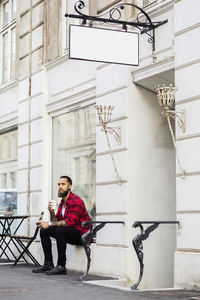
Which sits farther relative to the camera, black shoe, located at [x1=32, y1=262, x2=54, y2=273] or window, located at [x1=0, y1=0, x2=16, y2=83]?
window, located at [x1=0, y1=0, x2=16, y2=83]

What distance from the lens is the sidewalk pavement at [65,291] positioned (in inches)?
297

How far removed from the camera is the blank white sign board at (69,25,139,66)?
8.78 m

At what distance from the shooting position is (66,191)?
1090 cm

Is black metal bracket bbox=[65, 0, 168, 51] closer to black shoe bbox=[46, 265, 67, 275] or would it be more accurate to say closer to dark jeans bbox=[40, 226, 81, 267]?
dark jeans bbox=[40, 226, 81, 267]

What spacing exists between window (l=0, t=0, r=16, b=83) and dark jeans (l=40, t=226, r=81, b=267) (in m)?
5.81

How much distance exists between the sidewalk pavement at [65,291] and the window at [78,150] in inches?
89.5

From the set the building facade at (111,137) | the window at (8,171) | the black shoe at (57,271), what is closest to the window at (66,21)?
the building facade at (111,137)

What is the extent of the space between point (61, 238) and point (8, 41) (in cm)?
700

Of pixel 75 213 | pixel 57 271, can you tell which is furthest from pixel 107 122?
pixel 57 271

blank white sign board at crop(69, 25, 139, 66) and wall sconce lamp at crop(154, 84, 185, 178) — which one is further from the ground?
blank white sign board at crop(69, 25, 139, 66)

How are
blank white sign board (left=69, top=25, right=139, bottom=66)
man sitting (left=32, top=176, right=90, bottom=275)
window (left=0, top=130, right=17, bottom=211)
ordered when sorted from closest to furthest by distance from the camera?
blank white sign board (left=69, top=25, right=139, bottom=66)
man sitting (left=32, top=176, right=90, bottom=275)
window (left=0, top=130, right=17, bottom=211)

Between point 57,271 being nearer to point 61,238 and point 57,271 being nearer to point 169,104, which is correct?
point 61,238

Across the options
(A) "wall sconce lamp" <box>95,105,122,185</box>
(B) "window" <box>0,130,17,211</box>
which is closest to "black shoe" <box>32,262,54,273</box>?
(A) "wall sconce lamp" <box>95,105,122,185</box>

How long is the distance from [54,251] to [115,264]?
2.27 metres
